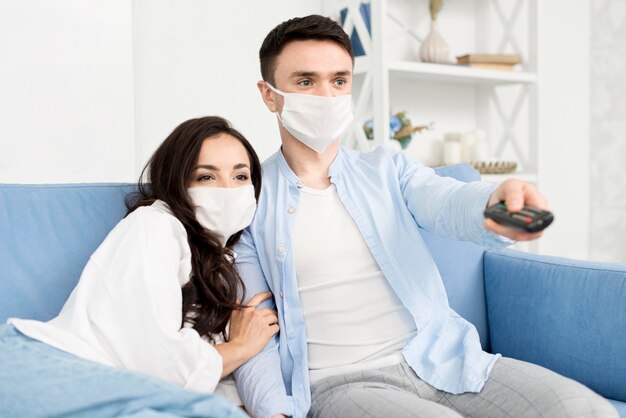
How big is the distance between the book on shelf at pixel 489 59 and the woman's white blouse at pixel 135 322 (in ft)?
6.33

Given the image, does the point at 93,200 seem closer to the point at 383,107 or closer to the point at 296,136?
the point at 296,136

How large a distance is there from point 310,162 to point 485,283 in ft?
1.87

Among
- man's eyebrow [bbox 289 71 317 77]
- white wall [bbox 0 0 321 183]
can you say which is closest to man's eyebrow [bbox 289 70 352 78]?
man's eyebrow [bbox 289 71 317 77]

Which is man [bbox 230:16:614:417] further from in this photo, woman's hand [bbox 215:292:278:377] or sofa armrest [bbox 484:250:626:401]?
sofa armrest [bbox 484:250:626:401]

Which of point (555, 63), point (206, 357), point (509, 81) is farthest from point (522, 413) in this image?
point (555, 63)

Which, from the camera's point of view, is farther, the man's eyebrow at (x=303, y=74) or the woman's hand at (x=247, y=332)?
the man's eyebrow at (x=303, y=74)

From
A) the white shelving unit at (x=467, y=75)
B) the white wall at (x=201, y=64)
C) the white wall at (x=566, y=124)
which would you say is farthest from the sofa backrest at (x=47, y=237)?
the white wall at (x=566, y=124)

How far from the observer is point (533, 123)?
2.88 metres

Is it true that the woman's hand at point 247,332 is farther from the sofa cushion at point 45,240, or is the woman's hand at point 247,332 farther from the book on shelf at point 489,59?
the book on shelf at point 489,59

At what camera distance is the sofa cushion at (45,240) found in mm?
1215

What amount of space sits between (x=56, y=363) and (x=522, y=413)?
0.78m

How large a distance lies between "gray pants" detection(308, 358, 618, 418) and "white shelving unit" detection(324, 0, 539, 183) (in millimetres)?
1277

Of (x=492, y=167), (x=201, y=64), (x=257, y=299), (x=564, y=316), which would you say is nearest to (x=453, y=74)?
(x=492, y=167)

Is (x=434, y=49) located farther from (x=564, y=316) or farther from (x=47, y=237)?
(x=47, y=237)
